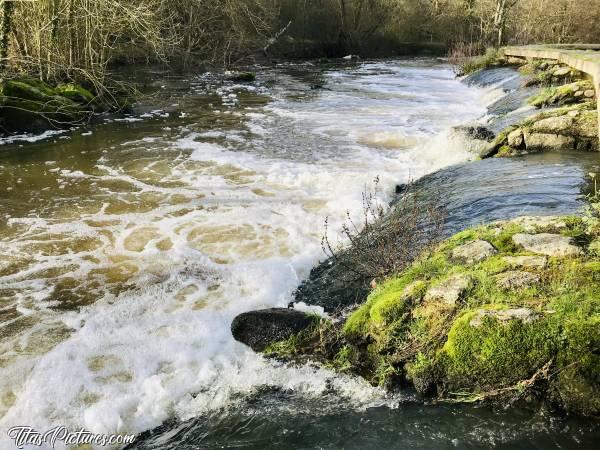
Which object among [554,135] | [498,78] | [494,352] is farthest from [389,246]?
[498,78]

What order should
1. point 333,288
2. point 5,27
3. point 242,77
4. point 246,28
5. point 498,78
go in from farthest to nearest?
point 246,28, point 242,77, point 498,78, point 5,27, point 333,288

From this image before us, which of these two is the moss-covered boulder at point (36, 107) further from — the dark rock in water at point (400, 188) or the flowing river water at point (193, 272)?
the dark rock in water at point (400, 188)

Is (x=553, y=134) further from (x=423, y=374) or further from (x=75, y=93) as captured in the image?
(x=75, y=93)

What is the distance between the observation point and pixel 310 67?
2938 cm

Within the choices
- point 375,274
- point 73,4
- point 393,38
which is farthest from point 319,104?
point 393,38

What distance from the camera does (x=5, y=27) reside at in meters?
13.2

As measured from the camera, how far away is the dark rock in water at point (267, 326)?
445 cm

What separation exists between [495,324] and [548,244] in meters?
1.12

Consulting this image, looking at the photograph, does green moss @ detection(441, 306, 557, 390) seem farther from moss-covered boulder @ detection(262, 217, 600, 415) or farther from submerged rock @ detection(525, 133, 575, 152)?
submerged rock @ detection(525, 133, 575, 152)

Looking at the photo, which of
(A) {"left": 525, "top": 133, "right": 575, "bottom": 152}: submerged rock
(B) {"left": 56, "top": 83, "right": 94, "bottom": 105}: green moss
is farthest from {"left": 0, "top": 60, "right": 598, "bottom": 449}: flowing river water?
(B) {"left": 56, "top": 83, "right": 94, "bottom": 105}: green moss

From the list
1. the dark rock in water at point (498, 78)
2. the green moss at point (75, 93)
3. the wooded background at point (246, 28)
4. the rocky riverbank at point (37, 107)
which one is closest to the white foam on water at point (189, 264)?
the rocky riverbank at point (37, 107)

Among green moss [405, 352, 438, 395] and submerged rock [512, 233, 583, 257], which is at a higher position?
submerged rock [512, 233, 583, 257]

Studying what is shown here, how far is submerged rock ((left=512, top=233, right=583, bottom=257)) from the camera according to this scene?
3952 mm

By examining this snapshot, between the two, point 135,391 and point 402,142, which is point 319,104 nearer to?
point 402,142
